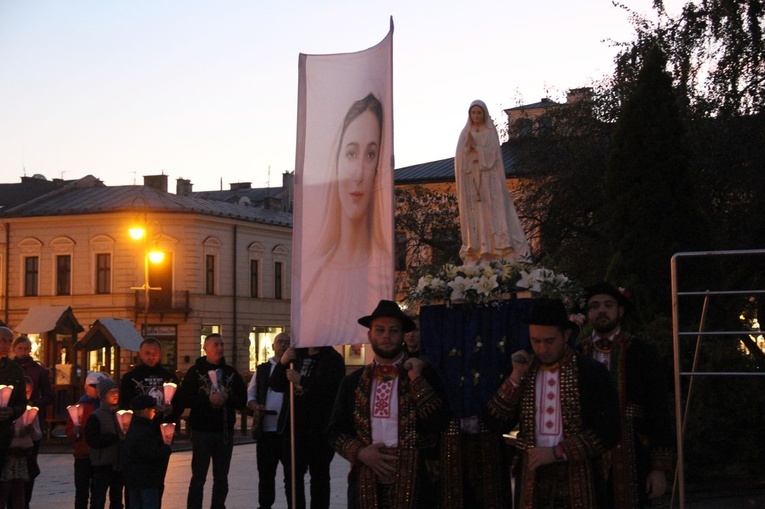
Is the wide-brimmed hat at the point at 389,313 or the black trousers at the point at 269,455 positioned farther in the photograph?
the black trousers at the point at 269,455

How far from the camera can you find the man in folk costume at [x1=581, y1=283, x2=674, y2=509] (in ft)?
24.9

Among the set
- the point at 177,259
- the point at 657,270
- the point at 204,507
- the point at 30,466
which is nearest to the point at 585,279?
the point at 657,270

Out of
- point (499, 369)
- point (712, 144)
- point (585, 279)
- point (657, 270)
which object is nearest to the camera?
point (499, 369)

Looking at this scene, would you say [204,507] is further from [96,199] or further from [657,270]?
[96,199]

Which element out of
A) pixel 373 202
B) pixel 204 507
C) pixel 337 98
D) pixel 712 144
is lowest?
pixel 204 507

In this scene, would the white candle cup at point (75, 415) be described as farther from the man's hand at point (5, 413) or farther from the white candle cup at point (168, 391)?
the white candle cup at point (168, 391)

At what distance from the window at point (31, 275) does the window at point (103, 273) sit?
3.55 metres

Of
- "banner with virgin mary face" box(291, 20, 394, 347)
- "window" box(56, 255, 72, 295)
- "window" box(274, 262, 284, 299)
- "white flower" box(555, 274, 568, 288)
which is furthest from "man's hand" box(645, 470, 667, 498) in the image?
"window" box(274, 262, 284, 299)

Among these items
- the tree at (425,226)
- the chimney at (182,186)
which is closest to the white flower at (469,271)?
the tree at (425,226)

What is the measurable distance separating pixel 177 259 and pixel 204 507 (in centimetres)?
4880

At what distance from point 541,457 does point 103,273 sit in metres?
58.6

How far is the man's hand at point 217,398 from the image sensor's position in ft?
39.2

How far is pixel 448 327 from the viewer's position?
8.86m

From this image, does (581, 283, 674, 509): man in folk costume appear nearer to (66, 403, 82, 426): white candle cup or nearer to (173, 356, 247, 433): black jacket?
(173, 356, 247, 433): black jacket
